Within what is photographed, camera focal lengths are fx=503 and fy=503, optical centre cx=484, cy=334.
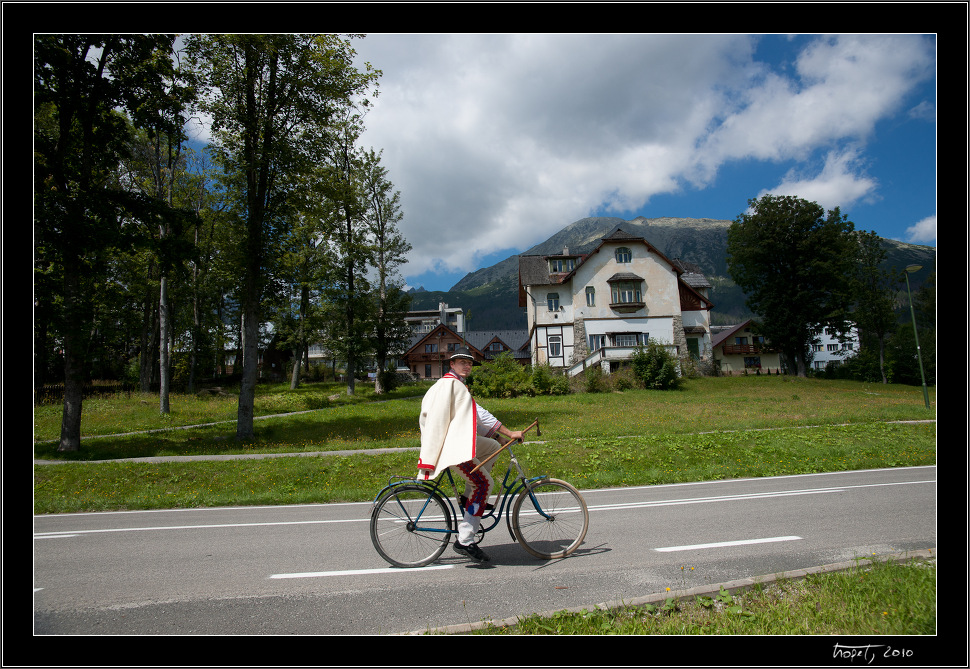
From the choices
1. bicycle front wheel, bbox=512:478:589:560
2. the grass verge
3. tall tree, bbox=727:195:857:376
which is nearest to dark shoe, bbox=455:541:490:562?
bicycle front wheel, bbox=512:478:589:560

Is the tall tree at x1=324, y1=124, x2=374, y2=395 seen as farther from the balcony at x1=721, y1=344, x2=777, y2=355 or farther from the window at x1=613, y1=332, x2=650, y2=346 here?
the balcony at x1=721, y1=344, x2=777, y2=355

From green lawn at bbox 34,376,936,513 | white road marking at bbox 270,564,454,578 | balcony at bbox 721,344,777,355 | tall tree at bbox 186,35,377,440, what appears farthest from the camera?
balcony at bbox 721,344,777,355

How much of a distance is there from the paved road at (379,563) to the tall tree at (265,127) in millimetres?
11405

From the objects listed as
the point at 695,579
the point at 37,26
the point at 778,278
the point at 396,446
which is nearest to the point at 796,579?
the point at 695,579

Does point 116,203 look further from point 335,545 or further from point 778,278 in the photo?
point 778,278

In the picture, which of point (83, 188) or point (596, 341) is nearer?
point (83, 188)

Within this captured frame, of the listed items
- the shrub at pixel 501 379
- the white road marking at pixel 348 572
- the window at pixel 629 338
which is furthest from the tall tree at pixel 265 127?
the window at pixel 629 338

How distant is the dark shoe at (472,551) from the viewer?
4797 millimetres

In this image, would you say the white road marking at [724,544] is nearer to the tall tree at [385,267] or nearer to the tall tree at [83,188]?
the tall tree at [83,188]

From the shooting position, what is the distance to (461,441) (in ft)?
15.2

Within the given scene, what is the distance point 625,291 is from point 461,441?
42.0 m

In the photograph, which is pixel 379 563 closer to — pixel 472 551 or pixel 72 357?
pixel 472 551

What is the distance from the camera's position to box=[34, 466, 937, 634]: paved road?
149 inches

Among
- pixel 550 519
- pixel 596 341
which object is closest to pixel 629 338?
pixel 596 341
